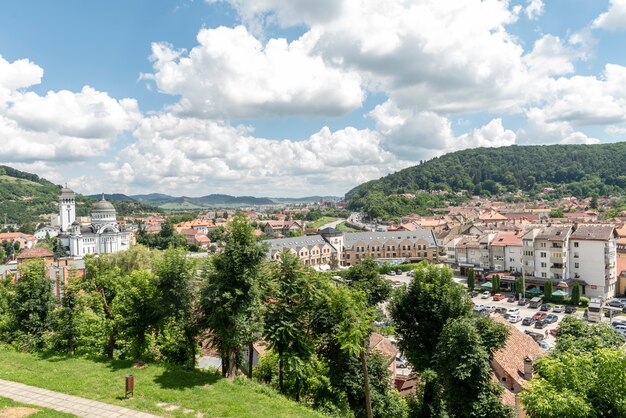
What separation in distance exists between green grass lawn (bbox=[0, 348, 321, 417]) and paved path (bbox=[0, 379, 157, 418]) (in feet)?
1.20

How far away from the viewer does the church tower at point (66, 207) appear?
120 metres

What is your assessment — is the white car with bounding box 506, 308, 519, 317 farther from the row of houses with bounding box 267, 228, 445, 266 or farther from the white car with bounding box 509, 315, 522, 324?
the row of houses with bounding box 267, 228, 445, 266

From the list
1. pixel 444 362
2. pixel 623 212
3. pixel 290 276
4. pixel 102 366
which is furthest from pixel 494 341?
pixel 623 212

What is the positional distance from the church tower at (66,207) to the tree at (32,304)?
106464 millimetres

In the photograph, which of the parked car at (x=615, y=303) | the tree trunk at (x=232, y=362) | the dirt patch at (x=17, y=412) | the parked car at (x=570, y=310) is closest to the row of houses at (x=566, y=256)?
the parked car at (x=615, y=303)

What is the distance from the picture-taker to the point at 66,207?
122 m

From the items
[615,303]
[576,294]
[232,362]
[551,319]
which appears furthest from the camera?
[576,294]

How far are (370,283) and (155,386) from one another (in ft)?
55.1

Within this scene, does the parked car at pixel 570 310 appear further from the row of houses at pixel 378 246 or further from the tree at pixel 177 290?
the tree at pixel 177 290

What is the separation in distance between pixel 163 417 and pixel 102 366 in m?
7.28

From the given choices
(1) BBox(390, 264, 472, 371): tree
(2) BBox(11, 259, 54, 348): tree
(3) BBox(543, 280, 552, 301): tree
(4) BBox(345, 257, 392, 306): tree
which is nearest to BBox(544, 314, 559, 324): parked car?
(3) BBox(543, 280, 552, 301): tree

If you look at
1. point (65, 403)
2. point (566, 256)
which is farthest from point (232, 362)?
point (566, 256)

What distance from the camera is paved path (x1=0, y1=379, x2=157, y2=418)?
15203 millimetres

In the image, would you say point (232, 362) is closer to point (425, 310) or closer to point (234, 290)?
point (234, 290)
